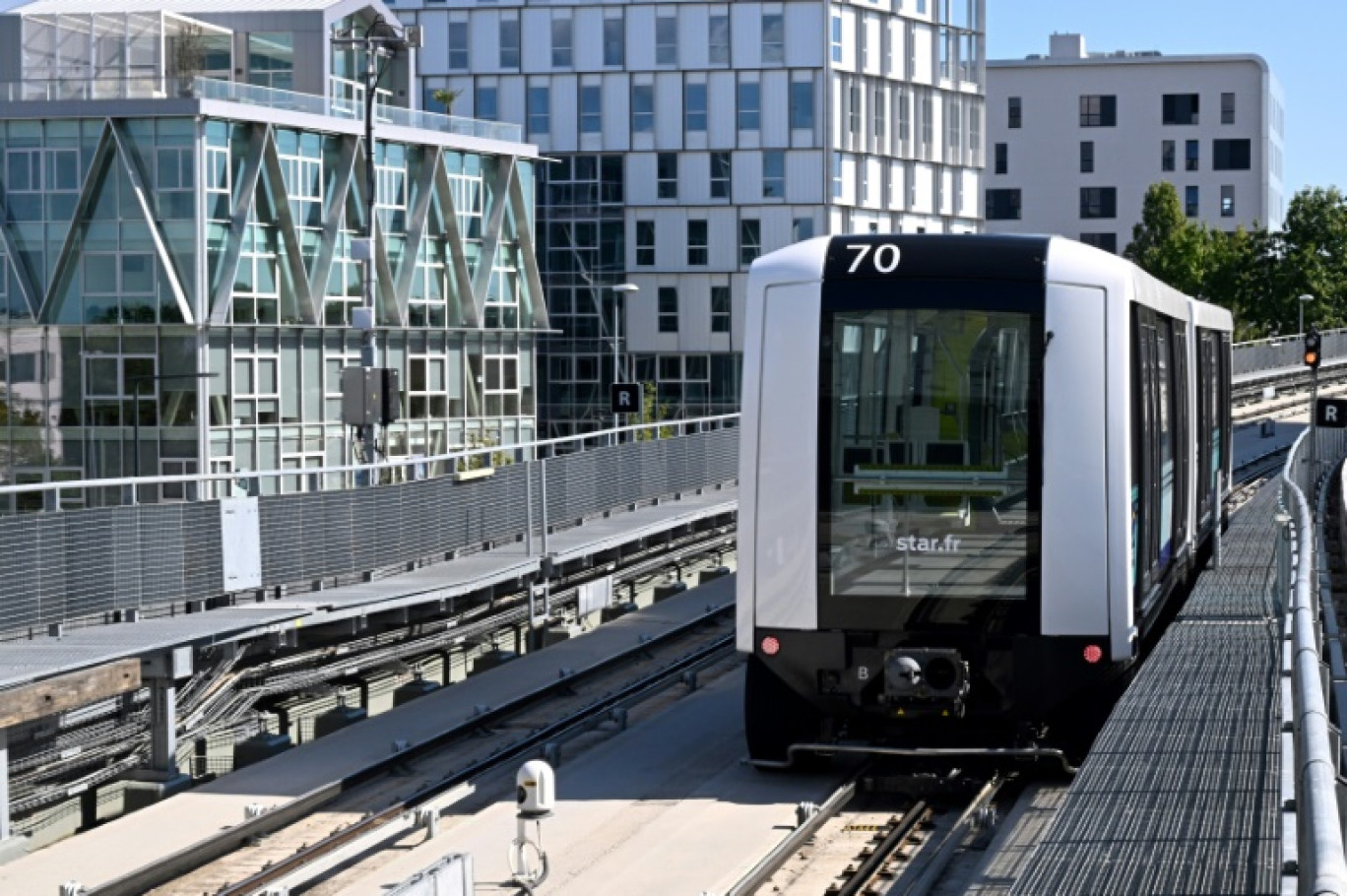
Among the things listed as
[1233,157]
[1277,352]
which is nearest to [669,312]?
[1277,352]

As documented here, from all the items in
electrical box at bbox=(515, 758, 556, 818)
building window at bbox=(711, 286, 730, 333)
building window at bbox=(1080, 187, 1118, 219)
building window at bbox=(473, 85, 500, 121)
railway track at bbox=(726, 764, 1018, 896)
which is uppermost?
building window at bbox=(473, 85, 500, 121)

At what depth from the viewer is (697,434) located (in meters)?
34.1

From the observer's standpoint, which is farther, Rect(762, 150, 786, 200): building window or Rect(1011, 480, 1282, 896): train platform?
Rect(762, 150, 786, 200): building window

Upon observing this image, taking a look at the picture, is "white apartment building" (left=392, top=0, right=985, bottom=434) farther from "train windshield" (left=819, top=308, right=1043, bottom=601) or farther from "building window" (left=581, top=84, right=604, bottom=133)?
"train windshield" (left=819, top=308, right=1043, bottom=601)

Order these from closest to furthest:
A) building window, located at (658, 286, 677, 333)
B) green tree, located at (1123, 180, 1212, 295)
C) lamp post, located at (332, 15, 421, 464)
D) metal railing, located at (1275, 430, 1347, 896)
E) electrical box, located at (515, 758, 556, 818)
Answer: metal railing, located at (1275, 430, 1347, 896) < electrical box, located at (515, 758, 556, 818) < lamp post, located at (332, 15, 421, 464) < building window, located at (658, 286, 677, 333) < green tree, located at (1123, 180, 1212, 295)

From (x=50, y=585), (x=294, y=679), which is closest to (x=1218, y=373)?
(x=294, y=679)

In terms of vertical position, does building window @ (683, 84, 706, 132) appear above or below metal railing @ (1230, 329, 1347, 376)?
above

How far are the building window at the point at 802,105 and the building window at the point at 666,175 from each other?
4237 mm

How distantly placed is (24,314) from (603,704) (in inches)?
1333

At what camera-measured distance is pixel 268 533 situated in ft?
60.1

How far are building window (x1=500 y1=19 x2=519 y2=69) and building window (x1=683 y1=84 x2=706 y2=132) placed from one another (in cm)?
589

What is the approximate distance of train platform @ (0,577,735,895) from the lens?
12.9 metres

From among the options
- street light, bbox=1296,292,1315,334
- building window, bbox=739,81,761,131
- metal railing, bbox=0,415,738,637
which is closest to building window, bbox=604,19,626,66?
building window, bbox=739,81,761,131

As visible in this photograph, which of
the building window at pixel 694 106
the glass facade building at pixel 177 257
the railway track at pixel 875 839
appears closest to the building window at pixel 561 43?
the building window at pixel 694 106
